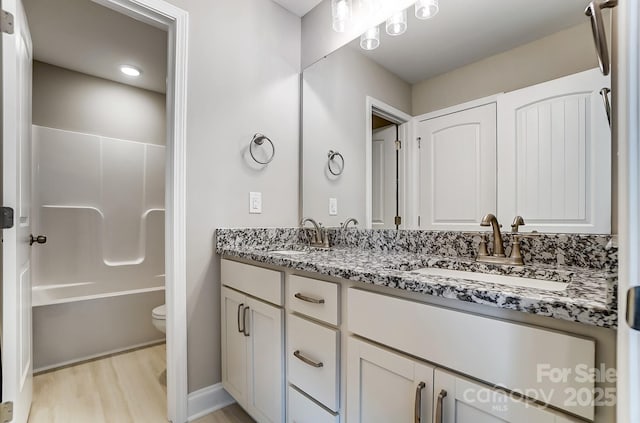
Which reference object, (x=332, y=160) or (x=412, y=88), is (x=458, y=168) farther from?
(x=332, y=160)

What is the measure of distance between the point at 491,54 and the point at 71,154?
9.72 ft

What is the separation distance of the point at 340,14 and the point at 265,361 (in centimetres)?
186

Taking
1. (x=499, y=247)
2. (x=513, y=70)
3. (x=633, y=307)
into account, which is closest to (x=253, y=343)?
(x=499, y=247)

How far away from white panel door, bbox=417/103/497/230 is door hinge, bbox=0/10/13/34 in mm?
1721

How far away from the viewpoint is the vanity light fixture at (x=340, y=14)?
69.1 inches

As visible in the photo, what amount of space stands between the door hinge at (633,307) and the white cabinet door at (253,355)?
3.38 feet

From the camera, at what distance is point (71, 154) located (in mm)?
2467

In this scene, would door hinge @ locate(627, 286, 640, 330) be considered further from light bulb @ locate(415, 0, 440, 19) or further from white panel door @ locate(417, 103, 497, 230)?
light bulb @ locate(415, 0, 440, 19)

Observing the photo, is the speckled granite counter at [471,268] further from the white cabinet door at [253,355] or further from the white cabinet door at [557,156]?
the white cabinet door at [253,355]

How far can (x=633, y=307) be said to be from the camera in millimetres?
382

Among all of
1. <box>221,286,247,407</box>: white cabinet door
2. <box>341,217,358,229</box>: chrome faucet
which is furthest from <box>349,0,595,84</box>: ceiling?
<box>221,286,247,407</box>: white cabinet door

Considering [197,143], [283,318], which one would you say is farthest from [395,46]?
[283,318]

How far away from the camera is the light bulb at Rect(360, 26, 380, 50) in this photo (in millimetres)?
1636

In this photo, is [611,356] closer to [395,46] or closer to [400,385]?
[400,385]
